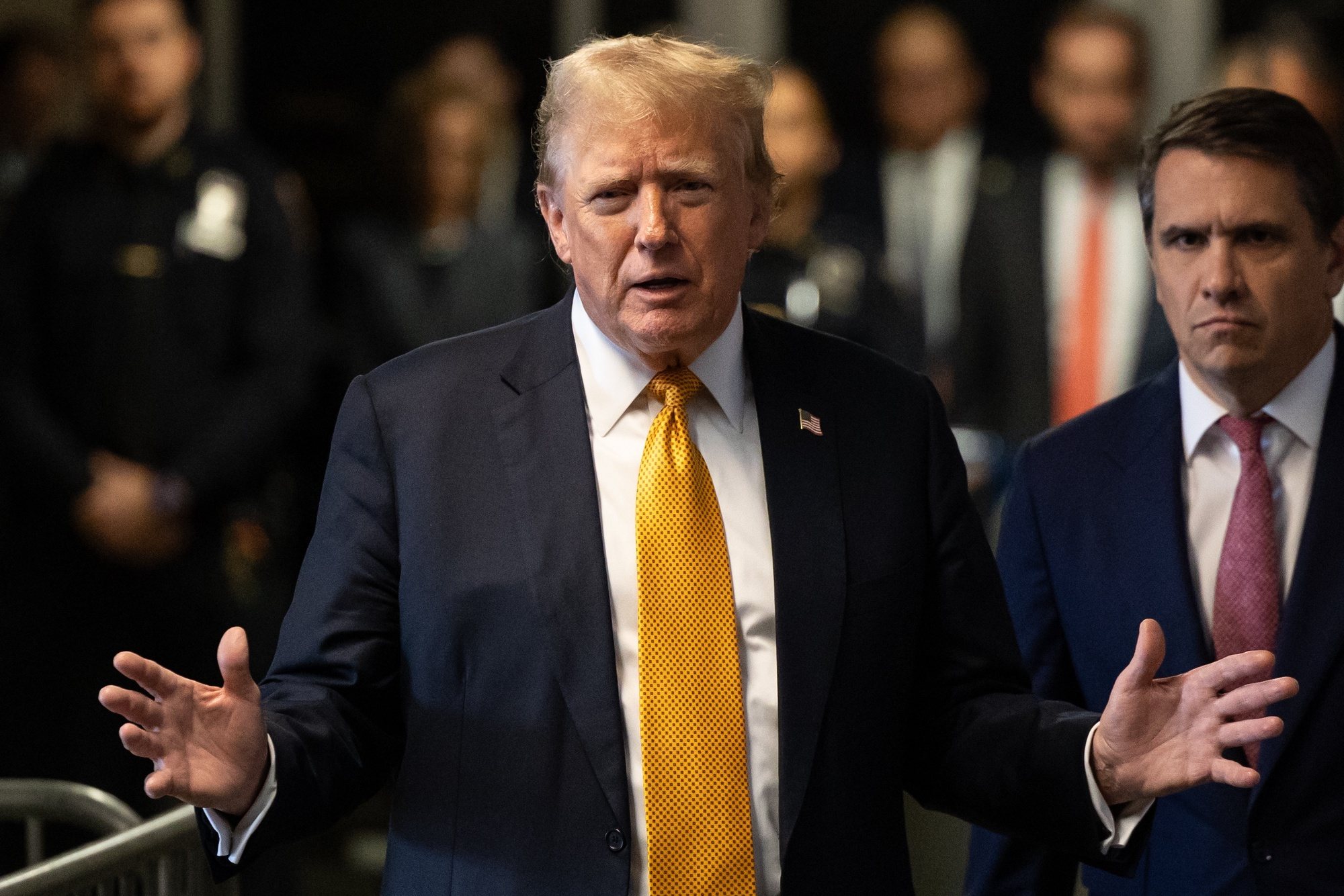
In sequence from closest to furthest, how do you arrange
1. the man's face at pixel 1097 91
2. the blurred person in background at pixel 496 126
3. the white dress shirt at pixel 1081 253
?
1. the man's face at pixel 1097 91
2. the white dress shirt at pixel 1081 253
3. the blurred person in background at pixel 496 126

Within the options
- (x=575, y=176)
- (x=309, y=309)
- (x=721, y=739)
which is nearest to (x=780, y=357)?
(x=575, y=176)

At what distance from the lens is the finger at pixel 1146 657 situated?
2.00 metres

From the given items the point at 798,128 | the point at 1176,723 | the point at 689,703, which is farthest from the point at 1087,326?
the point at 689,703

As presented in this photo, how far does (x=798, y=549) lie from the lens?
2.15 metres

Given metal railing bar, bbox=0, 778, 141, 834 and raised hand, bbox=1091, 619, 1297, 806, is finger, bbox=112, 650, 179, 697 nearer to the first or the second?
metal railing bar, bbox=0, 778, 141, 834

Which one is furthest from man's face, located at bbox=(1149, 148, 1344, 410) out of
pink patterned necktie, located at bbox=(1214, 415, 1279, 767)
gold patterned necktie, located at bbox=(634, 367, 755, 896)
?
gold patterned necktie, located at bbox=(634, 367, 755, 896)

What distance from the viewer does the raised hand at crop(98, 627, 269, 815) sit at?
189 centimetres

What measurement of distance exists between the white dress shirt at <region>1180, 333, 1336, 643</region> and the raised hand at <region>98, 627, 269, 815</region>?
1271 millimetres

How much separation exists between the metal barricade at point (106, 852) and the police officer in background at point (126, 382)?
167 centimetres

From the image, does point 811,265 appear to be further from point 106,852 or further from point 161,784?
point 161,784

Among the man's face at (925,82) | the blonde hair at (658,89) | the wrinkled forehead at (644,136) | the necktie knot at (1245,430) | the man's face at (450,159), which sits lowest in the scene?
the necktie knot at (1245,430)

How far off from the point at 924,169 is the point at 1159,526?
3.69m

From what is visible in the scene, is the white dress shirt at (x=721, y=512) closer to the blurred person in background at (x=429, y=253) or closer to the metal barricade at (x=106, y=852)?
the metal barricade at (x=106, y=852)

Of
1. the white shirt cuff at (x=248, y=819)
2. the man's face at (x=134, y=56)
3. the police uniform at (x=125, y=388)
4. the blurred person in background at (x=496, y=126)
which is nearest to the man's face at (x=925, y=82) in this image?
the blurred person in background at (x=496, y=126)
